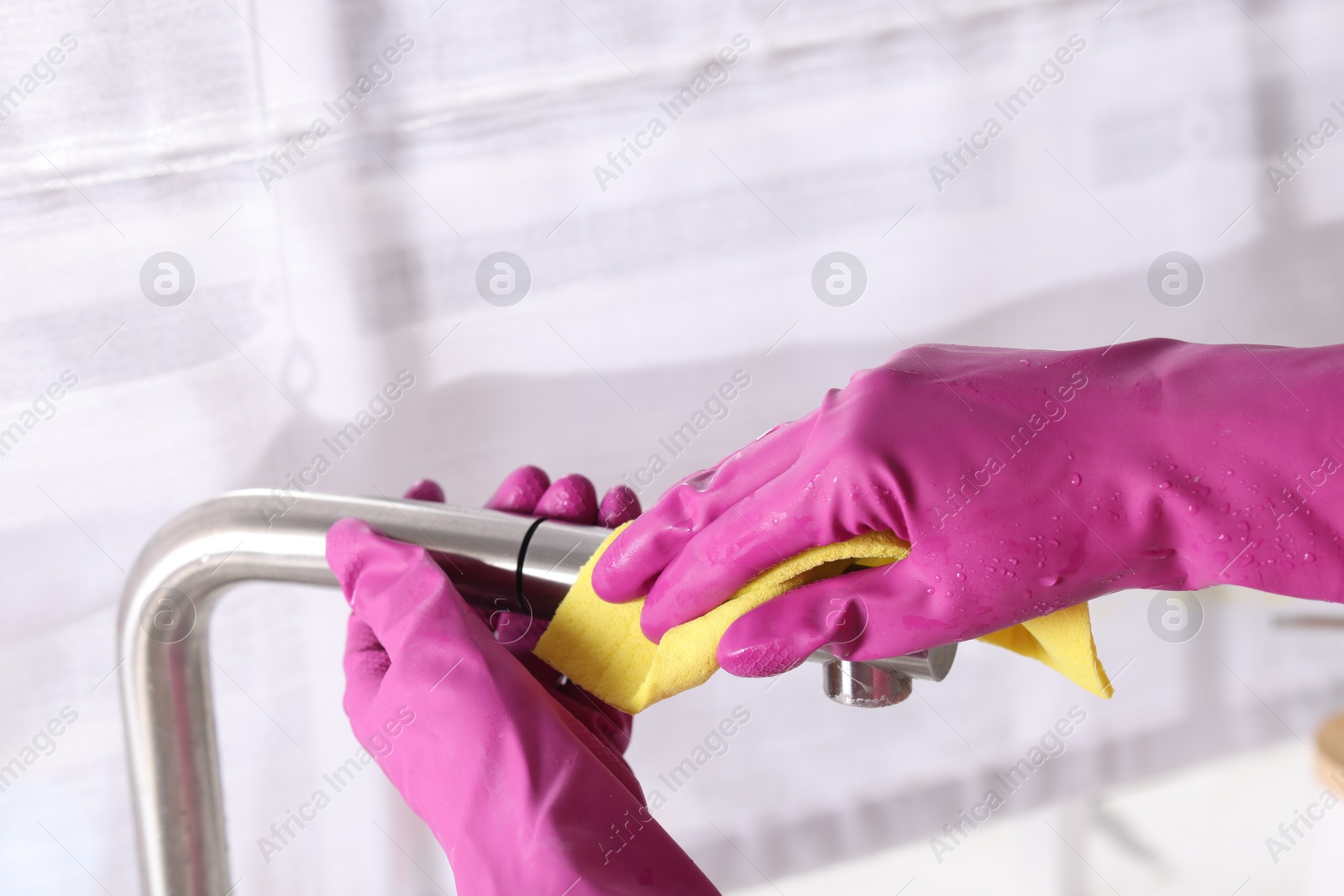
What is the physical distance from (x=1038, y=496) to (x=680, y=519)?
15 centimetres

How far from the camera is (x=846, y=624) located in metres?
0.40

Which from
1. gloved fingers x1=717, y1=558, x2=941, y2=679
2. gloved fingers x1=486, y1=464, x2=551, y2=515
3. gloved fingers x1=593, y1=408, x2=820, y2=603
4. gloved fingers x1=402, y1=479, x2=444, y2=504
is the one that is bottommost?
gloved fingers x1=717, y1=558, x2=941, y2=679

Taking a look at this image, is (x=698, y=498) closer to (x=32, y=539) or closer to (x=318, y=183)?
(x=318, y=183)

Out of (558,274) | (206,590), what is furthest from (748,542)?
(558,274)

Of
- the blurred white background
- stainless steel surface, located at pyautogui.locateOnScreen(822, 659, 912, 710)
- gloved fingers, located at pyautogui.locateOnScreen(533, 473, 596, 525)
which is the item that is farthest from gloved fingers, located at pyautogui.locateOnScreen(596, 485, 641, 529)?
the blurred white background

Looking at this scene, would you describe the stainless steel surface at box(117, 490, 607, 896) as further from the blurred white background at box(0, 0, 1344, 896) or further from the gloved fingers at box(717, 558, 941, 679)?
the blurred white background at box(0, 0, 1344, 896)

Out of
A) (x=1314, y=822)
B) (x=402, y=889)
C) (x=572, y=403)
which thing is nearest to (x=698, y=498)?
(x=572, y=403)

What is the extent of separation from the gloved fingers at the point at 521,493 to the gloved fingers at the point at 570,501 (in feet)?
0.08

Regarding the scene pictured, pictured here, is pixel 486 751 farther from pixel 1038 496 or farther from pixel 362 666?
pixel 1038 496

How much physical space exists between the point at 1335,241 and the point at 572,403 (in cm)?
86

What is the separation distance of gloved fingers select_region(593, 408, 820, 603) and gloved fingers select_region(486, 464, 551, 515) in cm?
10

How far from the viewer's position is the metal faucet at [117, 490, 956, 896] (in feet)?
1.48

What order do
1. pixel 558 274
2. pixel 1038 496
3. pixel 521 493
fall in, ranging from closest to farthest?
pixel 1038 496, pixel 521 493, pixel 558 274

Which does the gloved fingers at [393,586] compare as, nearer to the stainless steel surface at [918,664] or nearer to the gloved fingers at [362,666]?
the gloved fingers at [362,666]
